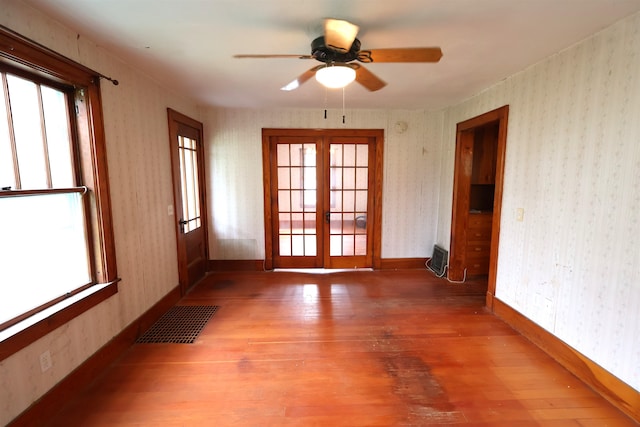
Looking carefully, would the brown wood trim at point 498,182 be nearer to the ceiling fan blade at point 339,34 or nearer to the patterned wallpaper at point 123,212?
the ceiling fan blade at point 339,34

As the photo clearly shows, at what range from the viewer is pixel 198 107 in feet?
12.6

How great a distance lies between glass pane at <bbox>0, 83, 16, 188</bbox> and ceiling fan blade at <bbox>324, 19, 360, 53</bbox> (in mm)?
1813

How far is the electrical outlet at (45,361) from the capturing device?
160cm

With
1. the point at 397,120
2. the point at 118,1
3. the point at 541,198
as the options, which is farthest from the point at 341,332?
the point at 397,120

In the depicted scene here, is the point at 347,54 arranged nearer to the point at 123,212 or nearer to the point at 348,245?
the point at 123,212

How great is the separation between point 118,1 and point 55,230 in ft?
4.84

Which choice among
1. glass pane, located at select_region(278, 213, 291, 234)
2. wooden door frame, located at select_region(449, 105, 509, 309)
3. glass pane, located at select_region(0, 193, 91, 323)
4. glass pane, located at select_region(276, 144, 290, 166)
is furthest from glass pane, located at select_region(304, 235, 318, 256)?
glass pane, located at select_region(0, 193, 91, 323)

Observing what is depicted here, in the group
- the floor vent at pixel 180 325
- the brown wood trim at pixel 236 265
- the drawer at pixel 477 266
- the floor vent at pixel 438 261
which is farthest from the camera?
the brown wood trim at pixel 236 265

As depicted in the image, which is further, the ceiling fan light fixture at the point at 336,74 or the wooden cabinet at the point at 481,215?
the wooden cabinet at the point at 481,215

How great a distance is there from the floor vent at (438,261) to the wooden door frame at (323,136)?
806 millimetres

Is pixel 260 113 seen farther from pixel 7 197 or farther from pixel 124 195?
pixel 7 197

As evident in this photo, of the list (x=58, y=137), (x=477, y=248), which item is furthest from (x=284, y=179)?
(x=477, y=248)

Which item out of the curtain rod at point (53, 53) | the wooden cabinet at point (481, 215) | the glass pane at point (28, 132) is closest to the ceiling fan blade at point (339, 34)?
the curtain rod at point (53, 53)

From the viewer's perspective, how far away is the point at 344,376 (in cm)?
199
